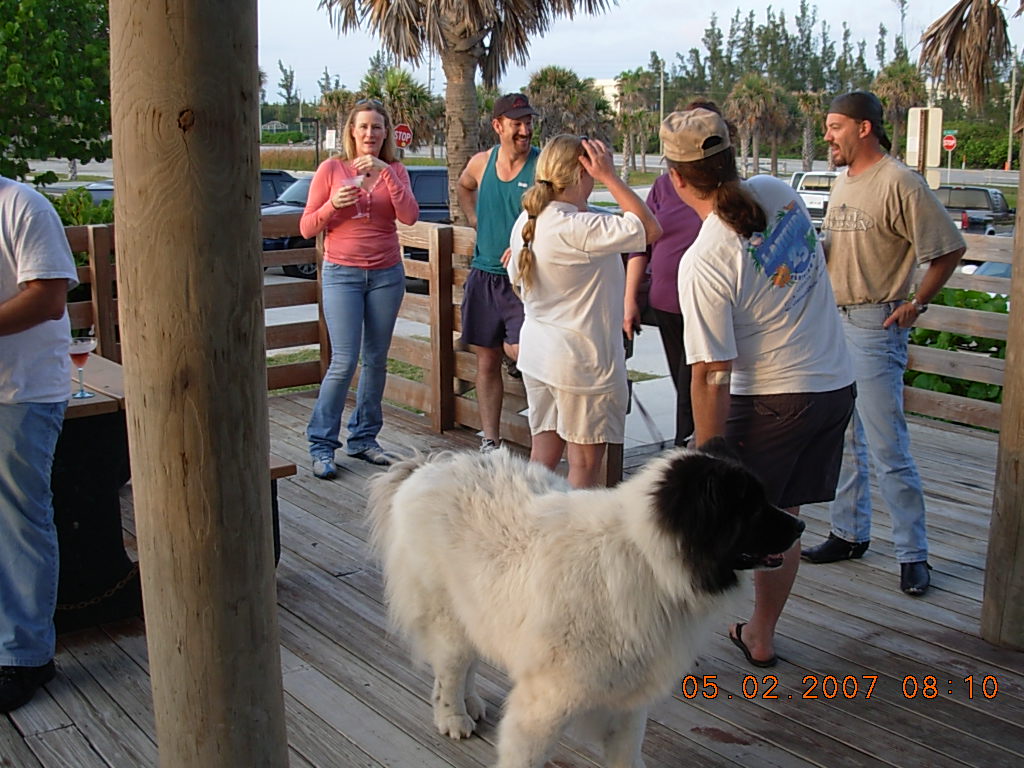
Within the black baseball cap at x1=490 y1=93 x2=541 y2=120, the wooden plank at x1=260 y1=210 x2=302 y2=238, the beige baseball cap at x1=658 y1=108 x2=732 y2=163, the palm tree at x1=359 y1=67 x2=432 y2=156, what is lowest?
the wooden plank at x1=260 y1=210 x2=302 y2=238

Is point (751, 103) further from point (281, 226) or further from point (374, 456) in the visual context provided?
point (374, 456)

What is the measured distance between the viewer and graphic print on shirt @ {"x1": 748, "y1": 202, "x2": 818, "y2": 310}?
3.10 meters

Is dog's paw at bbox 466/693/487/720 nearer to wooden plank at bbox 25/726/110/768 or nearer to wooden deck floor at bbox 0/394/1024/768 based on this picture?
wooden deck floor at bbox 0/394/1024/768

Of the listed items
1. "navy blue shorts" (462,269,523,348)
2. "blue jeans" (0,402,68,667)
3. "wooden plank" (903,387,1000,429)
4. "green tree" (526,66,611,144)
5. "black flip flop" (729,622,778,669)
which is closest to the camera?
"blue jeans" (0,402,68,667)

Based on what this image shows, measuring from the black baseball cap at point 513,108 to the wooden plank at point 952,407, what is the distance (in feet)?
9.62

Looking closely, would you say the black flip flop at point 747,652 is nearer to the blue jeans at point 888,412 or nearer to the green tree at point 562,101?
the blue jeans at point 888,412

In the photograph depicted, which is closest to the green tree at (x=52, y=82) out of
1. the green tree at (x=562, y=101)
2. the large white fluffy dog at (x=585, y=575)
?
the large white fluffy dog at (x=585, y=575)

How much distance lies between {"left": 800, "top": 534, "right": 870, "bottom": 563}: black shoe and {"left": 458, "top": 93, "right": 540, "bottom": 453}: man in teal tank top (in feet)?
5.61

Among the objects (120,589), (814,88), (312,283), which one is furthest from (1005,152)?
(120,589)

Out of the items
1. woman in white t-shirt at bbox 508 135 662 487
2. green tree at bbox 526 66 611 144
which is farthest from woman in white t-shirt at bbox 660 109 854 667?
green tree at bbox 526 66 611 144

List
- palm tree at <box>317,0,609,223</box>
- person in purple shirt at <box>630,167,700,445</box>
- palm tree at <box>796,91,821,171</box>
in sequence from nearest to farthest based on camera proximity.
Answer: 1. person in purple shirt at <box>630,167,700,445</box>
2. palm tree at <box>317,0,609,223</box>
3. palm tree at <box>796,91,821,171</box>

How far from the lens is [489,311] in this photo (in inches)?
227

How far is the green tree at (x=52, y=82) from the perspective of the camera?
1184 centimetres
